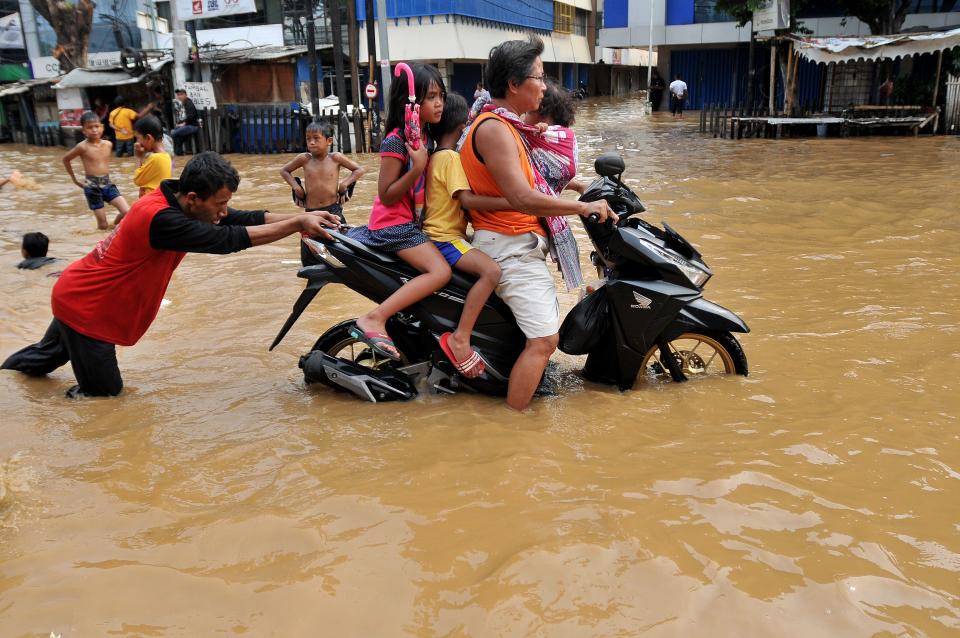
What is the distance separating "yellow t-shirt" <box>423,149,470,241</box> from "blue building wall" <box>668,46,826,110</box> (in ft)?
97.3

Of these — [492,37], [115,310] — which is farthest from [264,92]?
[115,310]

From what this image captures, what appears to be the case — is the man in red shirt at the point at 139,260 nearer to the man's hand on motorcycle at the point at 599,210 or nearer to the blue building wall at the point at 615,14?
the man's hand on motorcycle at the point at 599,210

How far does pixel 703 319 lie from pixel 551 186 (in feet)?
3.38

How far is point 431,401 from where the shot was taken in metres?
4.10

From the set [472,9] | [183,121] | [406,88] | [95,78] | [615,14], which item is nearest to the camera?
[406,88]

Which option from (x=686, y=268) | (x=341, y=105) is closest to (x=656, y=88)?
(x=341, y=105)

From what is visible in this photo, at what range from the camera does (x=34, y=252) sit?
25.4 feet

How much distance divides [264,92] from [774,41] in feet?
51.6

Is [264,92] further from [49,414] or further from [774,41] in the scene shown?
[49,414]

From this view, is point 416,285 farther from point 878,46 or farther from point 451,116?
point 878,46

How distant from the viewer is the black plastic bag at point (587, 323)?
4.07 m

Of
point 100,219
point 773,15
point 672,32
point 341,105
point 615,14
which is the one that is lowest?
point 100,219

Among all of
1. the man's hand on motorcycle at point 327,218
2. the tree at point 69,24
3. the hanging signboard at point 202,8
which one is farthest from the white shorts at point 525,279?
the tree at point 69,24

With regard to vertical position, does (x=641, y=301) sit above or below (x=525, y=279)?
below
